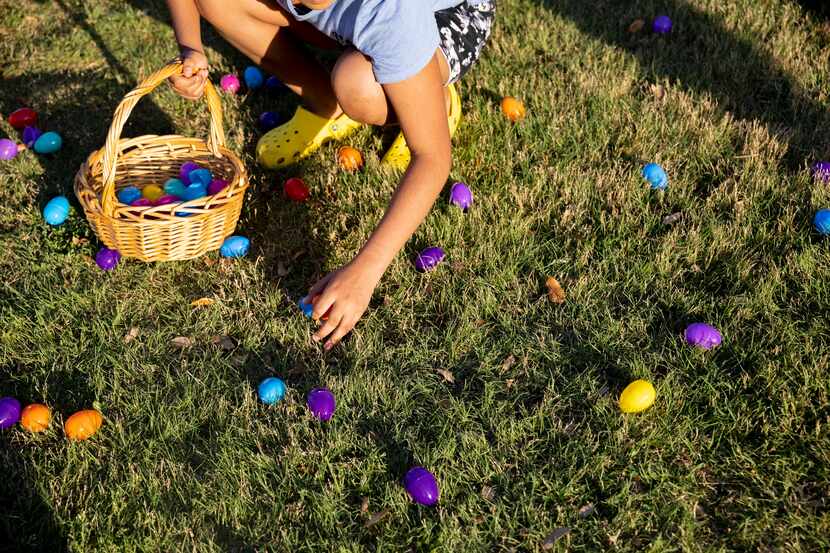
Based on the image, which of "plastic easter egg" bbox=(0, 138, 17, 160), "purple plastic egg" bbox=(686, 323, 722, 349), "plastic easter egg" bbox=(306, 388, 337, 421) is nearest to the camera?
"plastic easter egg" bbox=(306, 388, 337, 421)

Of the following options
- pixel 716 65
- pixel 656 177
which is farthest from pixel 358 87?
pixel 716 65

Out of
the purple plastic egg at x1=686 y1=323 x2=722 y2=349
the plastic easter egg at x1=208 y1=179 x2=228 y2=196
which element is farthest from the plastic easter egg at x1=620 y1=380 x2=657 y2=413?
the plastic easter egg at x1=208 y1=179 x2=228 y2=196

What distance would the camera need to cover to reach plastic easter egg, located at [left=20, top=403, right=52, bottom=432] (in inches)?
100

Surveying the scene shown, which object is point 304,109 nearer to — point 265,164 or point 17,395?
point 265,164

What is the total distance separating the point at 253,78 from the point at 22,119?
1.13 m

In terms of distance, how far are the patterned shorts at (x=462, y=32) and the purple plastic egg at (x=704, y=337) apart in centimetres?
140

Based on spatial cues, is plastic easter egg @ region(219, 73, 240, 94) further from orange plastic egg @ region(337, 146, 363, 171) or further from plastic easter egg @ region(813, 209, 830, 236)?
plastic easter egg @ region(813, 209, 830, 236)

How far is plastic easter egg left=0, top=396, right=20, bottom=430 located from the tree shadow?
3.15 m

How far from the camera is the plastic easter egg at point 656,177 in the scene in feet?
11.1

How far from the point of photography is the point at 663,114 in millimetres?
3779

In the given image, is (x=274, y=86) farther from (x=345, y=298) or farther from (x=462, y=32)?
(x=345, y=298)

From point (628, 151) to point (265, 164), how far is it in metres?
1.64

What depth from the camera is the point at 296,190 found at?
3.45 metres

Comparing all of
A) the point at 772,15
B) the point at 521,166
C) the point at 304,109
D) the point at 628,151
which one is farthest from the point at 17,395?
the point at 772,15
